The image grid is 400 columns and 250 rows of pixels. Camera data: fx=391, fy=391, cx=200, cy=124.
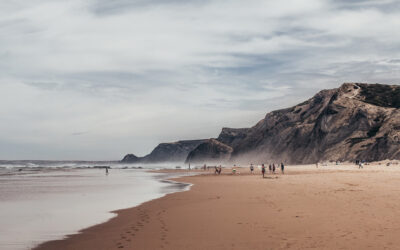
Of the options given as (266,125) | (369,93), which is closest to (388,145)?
(369,93)

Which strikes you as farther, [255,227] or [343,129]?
[343,129]

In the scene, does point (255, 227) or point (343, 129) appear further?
point (343, 129)

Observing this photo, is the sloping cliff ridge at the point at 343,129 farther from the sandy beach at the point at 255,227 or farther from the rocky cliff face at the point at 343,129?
the sandy beach at the point at 255,227

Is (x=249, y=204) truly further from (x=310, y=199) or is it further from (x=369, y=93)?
(x=369, y=93)

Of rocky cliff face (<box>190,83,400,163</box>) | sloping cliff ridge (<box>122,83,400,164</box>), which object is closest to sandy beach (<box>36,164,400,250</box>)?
sloping cliff ridge (<box>122,83,400,164</box>)

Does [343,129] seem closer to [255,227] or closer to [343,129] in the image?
[343,129]

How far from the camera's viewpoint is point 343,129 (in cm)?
10888

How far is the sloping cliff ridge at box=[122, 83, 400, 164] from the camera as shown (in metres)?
96.3

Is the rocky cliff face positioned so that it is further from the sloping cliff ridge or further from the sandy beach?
the sandy beach

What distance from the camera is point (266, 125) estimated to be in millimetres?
167250

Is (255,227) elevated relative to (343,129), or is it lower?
lower

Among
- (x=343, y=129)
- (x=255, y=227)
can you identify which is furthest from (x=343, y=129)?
(x=255, y=227)

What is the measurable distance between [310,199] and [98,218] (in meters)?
10.5

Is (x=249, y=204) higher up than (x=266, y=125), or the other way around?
(x=266, y=125)
